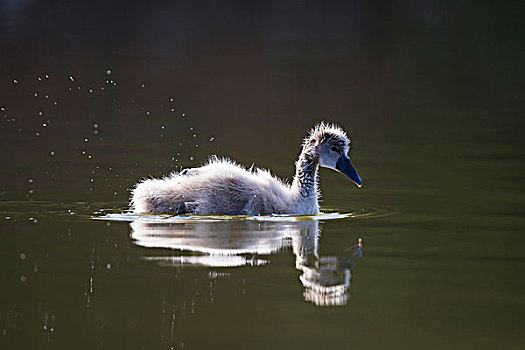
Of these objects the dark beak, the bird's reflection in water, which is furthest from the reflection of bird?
the bird's reflection in water

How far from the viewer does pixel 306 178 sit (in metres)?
10.9

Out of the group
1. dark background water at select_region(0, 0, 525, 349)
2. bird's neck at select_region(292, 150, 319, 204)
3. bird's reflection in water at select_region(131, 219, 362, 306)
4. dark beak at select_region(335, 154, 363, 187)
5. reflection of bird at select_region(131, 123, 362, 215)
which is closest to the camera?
dark background water at select_region(0, 0, 525, 349)

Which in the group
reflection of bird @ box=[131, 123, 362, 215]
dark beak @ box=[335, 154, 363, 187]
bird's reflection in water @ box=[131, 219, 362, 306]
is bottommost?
bird's reflection in water @ box=[131, 219, 362, 306]

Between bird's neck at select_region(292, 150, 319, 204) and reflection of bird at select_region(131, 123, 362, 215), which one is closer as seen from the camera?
reflection of bird at select_region(131, 123, 362, 215)

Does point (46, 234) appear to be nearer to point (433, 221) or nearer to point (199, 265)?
point (199, 265)

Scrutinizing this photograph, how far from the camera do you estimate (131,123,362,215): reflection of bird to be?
1030cm

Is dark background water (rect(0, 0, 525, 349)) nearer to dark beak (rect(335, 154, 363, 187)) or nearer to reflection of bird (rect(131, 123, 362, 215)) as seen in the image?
dark beak (rect(335, 154, 363, 187))

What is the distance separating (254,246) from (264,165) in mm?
4987

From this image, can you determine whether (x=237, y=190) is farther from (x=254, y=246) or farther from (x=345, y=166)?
(x=254, y=246)

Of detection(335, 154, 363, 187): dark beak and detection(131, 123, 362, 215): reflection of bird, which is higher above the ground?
detection(335, 154, 363, 187): dark beak

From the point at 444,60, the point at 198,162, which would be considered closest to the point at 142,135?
the point at 198,162

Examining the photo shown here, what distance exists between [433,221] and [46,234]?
129 inches

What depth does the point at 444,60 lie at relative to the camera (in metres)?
27.4

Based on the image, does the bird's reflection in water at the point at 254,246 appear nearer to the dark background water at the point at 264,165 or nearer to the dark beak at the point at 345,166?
the dark background water at the point at 264,165
